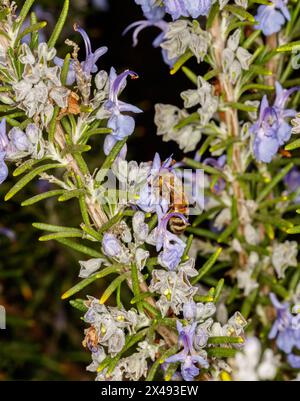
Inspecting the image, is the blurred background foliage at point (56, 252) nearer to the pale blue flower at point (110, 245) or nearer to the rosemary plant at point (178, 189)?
the rosemary plant at point (178, 189)

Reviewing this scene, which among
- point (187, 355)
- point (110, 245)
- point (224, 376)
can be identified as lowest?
point (224, 376)

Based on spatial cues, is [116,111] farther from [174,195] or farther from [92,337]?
[92,337]

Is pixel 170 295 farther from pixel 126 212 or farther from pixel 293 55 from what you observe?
pixel 293 55

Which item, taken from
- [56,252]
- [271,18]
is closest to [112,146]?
[271,18]

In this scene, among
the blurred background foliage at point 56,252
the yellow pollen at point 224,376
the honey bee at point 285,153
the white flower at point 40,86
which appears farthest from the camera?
the blurred background foliage at point 56,252

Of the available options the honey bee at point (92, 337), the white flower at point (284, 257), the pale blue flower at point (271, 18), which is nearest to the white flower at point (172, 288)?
the honey bee at point (92, 337)
